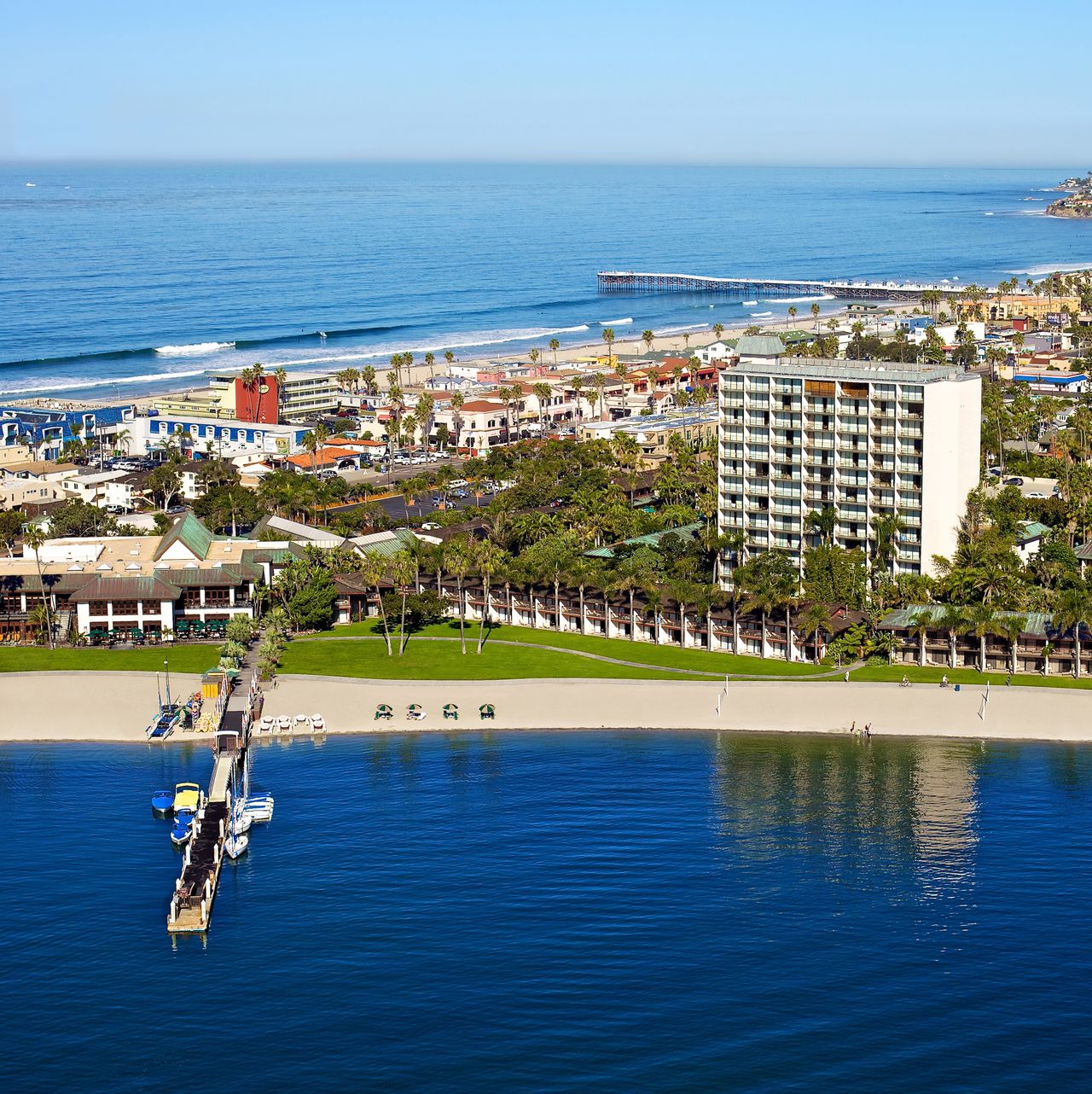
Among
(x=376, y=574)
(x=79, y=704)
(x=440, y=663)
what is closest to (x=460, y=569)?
(x=376, y=574)

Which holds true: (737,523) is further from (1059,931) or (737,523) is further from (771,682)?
(1059,931)

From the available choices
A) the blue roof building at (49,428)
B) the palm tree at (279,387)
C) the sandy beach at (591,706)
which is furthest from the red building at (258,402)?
the sandy beach at (591,706)

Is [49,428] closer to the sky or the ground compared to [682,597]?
closer to the sky

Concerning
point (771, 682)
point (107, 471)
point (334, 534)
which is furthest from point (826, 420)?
point (107, 471)

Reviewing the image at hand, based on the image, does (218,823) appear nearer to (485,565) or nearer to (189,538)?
(485,565)

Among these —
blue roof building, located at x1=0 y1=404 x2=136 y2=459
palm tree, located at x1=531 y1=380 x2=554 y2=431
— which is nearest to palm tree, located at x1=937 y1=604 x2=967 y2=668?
palm tree, located at x1=531 y1=380 x2=554 y2=431

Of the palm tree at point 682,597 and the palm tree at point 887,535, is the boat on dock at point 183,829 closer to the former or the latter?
the palm tree at point 682,597
